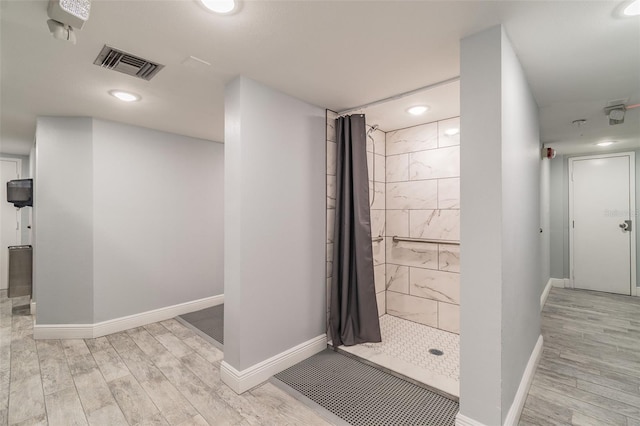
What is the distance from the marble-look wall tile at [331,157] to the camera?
117 inches

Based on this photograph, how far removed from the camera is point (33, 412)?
6.51ft

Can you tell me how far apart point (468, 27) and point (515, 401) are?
2.22m

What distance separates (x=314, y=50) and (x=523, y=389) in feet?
8.73

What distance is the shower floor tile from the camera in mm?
2309

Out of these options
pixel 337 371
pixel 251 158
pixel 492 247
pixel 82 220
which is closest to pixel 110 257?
pixel 82 220

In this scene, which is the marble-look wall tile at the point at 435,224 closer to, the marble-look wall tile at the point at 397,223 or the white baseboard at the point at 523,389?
the marble-look wall tile at the point at 397,223

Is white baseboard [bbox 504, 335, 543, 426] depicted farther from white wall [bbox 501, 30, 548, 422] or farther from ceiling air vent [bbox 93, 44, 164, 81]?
ceiling air vent [bbox 93, 44, 164, 81]

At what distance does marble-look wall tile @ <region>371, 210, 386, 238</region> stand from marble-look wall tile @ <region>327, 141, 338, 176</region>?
855mm

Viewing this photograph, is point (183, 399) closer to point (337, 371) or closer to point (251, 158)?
point (337, 371)

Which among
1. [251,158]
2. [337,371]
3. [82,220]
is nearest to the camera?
[251,158]

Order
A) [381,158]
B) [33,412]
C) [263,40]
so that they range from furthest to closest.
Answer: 1. [381,158]
2. [33,412]
3. [263,40]

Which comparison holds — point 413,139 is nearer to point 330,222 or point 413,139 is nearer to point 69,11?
point 330,222

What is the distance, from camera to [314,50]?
182 centimetres

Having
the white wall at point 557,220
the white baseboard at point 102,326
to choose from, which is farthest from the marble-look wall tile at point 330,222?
the white wall at point 557,220
